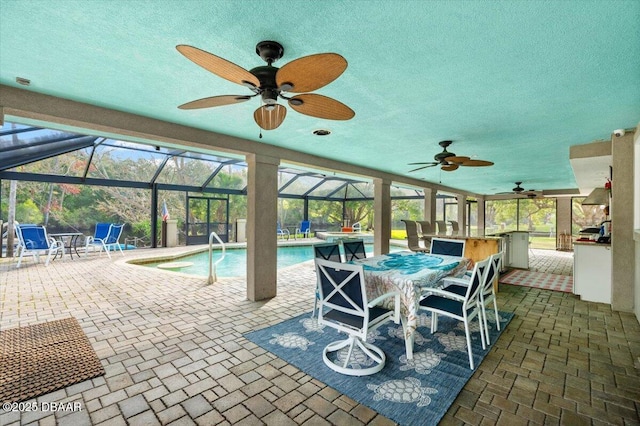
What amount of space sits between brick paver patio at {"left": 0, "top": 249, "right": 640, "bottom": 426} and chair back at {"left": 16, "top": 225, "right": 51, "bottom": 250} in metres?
2.61

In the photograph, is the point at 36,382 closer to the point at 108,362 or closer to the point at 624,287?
the point at 108,362

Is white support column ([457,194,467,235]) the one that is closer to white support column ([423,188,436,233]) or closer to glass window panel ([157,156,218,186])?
white support column ([423,188,436,233])

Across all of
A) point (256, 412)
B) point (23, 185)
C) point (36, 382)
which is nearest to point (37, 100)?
point (36, 382)

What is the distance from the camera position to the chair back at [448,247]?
4242mm

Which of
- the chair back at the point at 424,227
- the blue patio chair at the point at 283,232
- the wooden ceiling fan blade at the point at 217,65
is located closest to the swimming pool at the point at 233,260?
the blue patio chair at the point at 283,232

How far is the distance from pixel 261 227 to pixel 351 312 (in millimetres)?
2529

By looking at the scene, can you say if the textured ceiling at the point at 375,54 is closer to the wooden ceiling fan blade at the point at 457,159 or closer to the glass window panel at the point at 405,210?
the wooden ceiling fan blade at the point at 457,159

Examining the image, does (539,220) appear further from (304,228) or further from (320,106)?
(320,106)

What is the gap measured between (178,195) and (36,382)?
922 centimetres

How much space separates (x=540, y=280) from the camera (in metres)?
6.29

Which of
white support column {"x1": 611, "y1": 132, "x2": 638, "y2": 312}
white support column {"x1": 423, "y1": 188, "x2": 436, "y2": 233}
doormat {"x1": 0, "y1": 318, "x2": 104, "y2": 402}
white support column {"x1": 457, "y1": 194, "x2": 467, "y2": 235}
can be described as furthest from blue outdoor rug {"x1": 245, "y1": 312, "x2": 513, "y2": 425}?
white support column {"x1": 457, "y1": 194, "x2": 467, "y2": 235}

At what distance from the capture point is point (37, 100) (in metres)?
2.77

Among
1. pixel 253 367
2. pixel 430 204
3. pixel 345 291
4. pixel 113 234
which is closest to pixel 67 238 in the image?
pixel 113 234

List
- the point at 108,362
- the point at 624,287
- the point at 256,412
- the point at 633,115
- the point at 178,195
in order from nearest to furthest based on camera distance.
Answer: the point at 256,412
the point at 108,362
the point at 633,115
the point at 624,287
the point at 178,195
